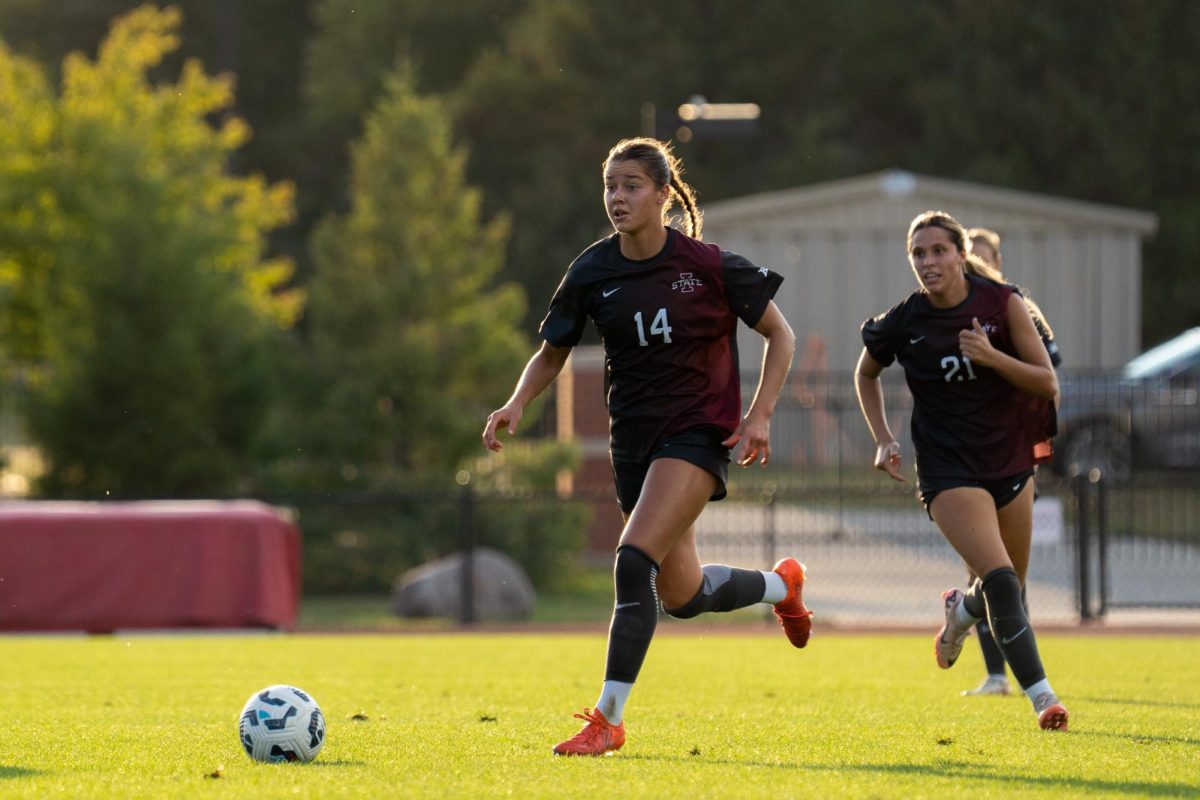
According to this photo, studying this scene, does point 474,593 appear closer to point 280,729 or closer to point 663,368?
point 663,368

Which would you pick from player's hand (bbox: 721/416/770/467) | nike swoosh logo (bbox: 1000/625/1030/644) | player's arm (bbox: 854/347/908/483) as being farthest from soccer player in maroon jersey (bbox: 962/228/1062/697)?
player's hand (bbox: 721/416/770/467)

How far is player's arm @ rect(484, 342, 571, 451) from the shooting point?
6855 millimetres

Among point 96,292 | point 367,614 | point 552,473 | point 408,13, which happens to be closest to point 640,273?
point 367,614

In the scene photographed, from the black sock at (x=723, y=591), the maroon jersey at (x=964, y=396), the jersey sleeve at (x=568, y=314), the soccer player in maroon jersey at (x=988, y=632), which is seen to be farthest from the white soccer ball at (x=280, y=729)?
the soccer player in maroon jersey at (x=988, y=632)

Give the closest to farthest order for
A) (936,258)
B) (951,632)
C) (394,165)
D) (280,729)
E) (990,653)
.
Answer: (280,729) < (936,258) < (951,632) < (990,653) < (394,165)

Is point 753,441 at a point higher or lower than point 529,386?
lower

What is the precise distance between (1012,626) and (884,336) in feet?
4.51

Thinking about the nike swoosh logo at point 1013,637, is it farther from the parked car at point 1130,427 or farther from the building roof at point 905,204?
the building roof at point 905,204

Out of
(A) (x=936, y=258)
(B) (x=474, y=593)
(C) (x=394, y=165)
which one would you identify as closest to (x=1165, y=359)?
(C) (x=394, y=165)

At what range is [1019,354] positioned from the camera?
25.0 ft

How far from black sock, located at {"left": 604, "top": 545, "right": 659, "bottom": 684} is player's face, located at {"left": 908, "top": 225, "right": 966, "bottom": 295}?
1928mm

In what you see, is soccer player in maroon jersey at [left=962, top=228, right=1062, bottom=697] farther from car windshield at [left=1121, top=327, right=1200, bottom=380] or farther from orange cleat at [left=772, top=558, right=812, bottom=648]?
car windshield at [left=1121, top=327, right=1200, bottom=380]

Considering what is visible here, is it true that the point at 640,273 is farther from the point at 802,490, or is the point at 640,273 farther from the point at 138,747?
the point at 802,490

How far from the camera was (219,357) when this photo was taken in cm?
2303
